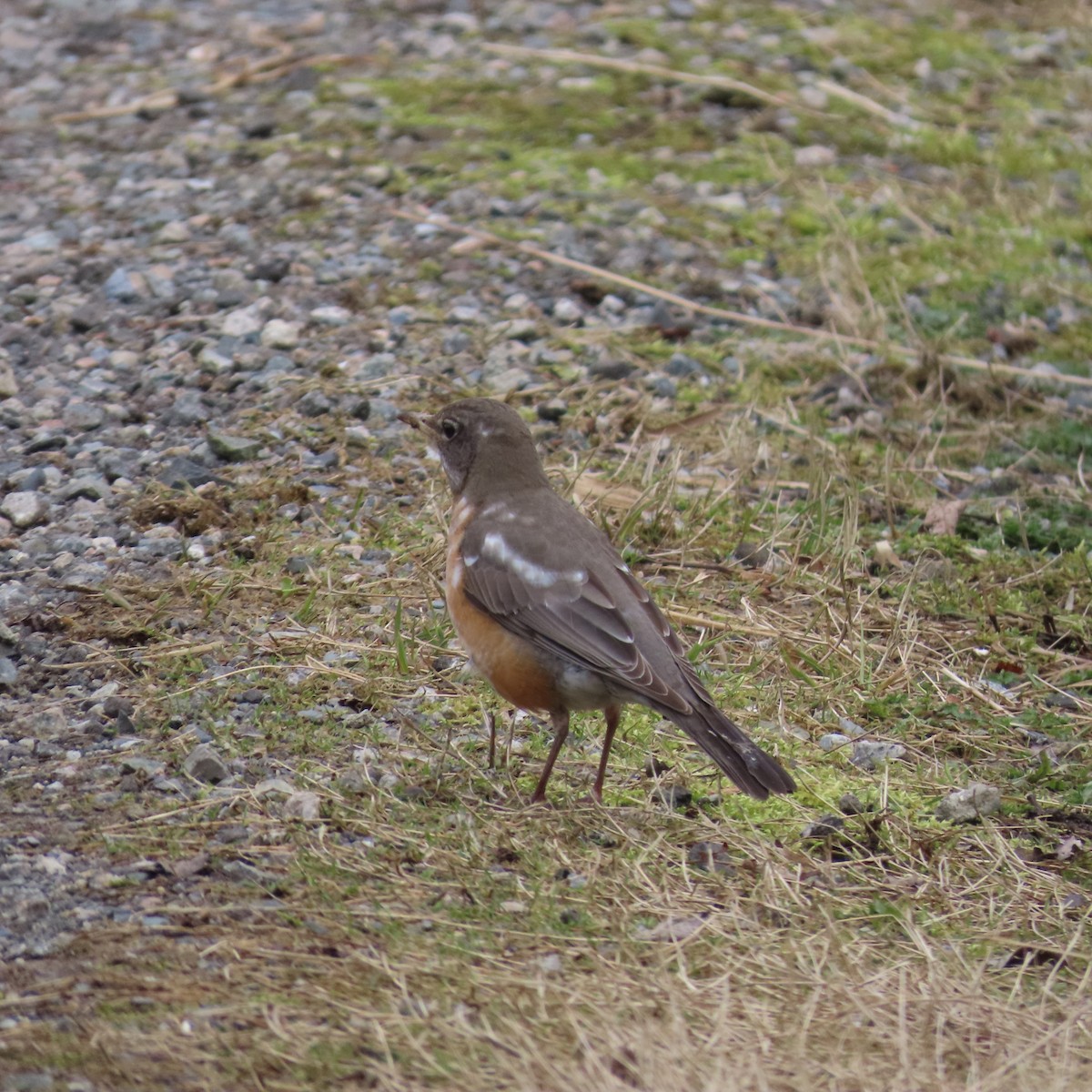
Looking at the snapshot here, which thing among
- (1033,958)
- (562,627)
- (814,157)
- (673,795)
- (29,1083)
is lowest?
(814,157)

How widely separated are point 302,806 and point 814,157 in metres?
7.09

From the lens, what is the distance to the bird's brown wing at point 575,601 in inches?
196

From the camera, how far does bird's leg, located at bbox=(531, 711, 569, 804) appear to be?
5.01 meters

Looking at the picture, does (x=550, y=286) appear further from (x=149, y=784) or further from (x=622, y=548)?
(x=149, y=784)

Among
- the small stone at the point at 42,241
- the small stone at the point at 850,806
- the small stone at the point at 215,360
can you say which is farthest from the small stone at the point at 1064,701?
the small stone at the point at 42,241

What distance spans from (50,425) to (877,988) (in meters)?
4.58

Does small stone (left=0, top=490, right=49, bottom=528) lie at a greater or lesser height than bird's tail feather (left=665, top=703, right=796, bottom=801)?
lesser

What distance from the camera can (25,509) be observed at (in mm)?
6523

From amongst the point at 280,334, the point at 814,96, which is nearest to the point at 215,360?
the point at 280,334

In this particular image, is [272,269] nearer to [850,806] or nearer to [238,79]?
[238,79]

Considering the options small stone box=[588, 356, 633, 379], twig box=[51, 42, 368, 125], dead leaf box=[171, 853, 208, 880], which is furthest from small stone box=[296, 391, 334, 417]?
twig box=[51, 42, 368, 125]

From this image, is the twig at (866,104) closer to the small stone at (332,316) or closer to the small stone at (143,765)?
the small stone at (332,316)

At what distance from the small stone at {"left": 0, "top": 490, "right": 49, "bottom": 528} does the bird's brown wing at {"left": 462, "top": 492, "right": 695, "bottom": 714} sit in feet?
6.34

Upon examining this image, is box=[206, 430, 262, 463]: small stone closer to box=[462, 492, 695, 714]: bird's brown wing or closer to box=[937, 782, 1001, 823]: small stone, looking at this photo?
box=[462, 492, 695, 714]: bird's brown wing
